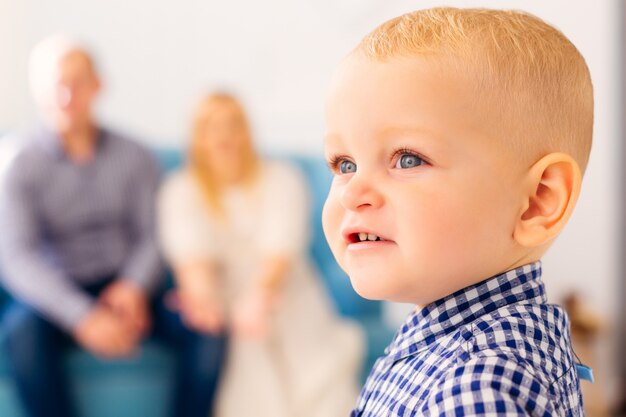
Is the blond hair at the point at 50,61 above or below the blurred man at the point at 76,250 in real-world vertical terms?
above

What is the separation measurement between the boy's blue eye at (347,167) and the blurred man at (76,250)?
1.84 metres

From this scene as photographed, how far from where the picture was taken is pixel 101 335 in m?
2.35

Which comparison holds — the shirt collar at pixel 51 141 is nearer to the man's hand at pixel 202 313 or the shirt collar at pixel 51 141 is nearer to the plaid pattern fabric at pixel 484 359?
the man's hand at pixel 202 313

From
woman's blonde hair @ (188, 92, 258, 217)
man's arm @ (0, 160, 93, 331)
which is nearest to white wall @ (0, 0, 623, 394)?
woman's blonde hair @ (188, 92, 258, 217)

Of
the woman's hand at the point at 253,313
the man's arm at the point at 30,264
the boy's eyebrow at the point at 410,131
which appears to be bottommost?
the woman's hand at the point at 253,313

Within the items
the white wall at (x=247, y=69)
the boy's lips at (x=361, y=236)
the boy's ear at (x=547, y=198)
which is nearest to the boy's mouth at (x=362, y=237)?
the boy's lips at (x=361, y=236)

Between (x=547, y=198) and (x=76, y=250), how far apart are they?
6.75 feet

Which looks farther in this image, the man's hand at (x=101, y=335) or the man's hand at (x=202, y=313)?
the man's hand at (x=202, y=313)

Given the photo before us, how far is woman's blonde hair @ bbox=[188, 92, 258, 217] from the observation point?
99.9 inches

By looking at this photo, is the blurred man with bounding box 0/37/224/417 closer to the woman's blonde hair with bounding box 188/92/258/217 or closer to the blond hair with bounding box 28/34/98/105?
the blond hair with bounding box 28/34/98/105

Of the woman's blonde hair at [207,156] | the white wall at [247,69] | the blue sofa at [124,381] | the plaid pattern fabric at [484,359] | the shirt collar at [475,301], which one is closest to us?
the plaid pattern fabric at [484,359]

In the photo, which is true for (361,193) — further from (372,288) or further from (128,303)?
(128,303)

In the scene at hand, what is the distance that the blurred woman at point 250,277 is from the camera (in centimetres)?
245

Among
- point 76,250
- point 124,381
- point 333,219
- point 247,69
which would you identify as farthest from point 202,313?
point 333,219
